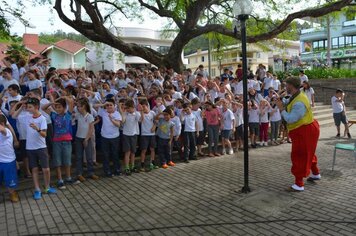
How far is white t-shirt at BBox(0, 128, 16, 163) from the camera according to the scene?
596cm

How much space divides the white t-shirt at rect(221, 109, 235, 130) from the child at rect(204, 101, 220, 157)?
0.74 feet

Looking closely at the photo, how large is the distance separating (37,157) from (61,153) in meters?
0.52

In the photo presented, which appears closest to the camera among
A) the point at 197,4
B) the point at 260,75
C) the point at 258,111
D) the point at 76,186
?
the point at 76,186

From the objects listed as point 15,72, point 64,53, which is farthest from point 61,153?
point 64,53

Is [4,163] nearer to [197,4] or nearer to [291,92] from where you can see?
[291,92]

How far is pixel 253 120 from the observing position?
1034 cm

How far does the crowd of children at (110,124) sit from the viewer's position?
6.43 m

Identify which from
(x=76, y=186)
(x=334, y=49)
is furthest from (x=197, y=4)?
(x=334, y=49)

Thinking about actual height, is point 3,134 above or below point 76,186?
above

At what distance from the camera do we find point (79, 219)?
527cm

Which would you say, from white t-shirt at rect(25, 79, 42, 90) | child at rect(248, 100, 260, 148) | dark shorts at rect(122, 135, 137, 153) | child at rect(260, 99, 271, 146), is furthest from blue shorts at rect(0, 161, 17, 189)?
child at rect(260, 99, 271, 146)

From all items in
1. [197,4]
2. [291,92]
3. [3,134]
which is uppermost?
[197,4]

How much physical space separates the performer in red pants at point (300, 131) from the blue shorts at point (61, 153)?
14.4 ft

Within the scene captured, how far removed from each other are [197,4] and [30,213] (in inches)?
401
